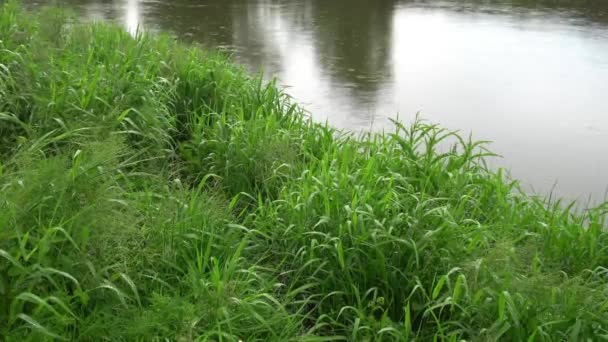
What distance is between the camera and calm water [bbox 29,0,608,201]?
450 centimetres

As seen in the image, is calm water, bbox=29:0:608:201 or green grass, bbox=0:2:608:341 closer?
green grass, bbox=0:2:608:341

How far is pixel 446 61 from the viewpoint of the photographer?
632 centimetres

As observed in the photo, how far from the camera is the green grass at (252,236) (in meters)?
2.02

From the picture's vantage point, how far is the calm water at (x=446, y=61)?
4496mm

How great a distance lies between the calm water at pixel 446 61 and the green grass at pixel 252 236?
119cm

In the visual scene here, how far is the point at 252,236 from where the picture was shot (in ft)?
8.41

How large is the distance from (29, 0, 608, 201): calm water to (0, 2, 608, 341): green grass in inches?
46.8

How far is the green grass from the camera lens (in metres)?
2.02

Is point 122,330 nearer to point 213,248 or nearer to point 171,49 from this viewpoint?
point 213,248

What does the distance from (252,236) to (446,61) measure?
4.14 m

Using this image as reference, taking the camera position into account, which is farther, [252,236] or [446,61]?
[446,61]

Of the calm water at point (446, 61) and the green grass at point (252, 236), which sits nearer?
the green grass at point (252, 236)

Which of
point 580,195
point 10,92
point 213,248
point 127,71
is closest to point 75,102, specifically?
point 10,92

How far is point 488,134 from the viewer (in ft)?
14.9
